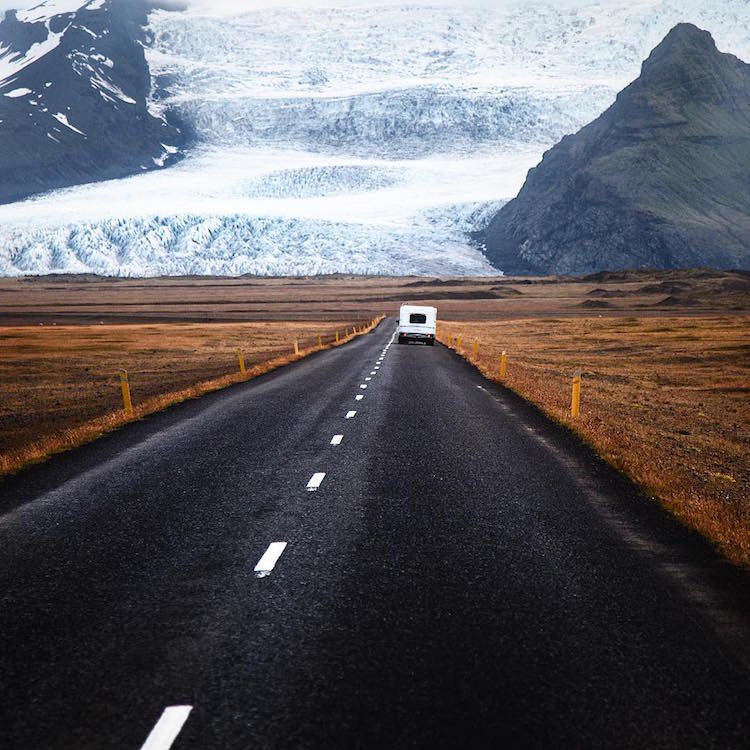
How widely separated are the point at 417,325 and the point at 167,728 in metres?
49.6

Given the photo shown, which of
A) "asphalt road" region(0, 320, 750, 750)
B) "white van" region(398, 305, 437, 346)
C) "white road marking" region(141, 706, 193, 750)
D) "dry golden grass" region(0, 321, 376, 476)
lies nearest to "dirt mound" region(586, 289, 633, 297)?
"dry golden grass" region(0, 321, 376, 476)

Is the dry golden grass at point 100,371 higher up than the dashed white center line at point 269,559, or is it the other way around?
the dashed white center line at point 269,559

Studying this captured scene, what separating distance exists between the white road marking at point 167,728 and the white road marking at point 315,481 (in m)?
6.42

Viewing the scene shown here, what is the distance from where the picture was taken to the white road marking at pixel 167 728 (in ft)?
15.9

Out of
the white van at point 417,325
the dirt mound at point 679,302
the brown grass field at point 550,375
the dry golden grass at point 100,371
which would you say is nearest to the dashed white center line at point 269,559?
the brown grass field at point 550,375

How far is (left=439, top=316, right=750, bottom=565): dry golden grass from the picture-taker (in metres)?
11.7

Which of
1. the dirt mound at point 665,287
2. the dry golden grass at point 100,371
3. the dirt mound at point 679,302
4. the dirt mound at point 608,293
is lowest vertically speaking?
the dry golden grass at point 100,371

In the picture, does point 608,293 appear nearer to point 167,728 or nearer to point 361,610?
point 361,610

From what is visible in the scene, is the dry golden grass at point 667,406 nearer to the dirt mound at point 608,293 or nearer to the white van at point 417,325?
the white van at point 417,325

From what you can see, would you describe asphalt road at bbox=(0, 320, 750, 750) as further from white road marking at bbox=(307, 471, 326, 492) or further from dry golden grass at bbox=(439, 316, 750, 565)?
dry golden grass at bbox=(439, 316, 750, 565)

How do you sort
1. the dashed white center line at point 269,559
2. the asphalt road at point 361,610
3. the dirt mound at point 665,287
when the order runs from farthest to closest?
1. the dirt mound at point 665,287
2. the dashed white center line at point 269,559
3. the asphalt road at point 361,610

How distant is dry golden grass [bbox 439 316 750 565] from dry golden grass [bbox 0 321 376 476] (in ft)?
32.3

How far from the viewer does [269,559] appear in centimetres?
850

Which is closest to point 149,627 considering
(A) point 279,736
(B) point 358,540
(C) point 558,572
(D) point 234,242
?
(A) point 279,736
